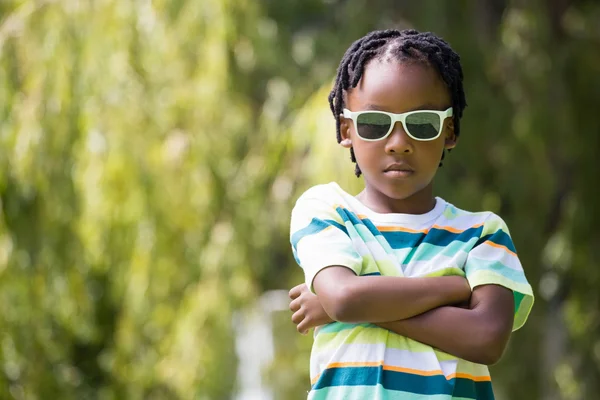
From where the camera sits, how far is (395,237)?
4.99 feet

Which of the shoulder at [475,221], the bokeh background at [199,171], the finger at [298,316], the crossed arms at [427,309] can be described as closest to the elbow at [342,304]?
the crossed arms at [427,309]

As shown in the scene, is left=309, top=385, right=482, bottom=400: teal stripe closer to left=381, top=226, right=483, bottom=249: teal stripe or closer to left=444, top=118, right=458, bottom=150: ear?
left=381, top=226, right=483, bottom=249: teal stripe

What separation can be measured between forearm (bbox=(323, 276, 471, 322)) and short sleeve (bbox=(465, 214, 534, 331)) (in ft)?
0.26

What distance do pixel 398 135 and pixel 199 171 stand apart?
2.80 meters

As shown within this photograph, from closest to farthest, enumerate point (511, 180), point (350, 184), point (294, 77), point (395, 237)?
point (395, 237) → point (350, 184) → point (511, 180) → point (294, 77)

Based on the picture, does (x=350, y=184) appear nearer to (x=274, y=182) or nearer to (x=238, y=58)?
(x=274, y=182)

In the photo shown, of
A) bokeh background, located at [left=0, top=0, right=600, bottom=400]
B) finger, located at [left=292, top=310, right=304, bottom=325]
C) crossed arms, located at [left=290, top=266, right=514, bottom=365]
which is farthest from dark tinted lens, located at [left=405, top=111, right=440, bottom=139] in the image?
bokeh background, located at [left=0, top=0, right=600, bottom=400]

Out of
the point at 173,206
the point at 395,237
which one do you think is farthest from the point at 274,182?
the point at 395,237

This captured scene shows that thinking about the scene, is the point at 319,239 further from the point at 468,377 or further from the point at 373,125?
the point at 468,377

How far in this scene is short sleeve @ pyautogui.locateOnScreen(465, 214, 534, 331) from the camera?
1.49 m

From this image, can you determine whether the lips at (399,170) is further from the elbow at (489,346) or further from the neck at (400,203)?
the elbow at (489,346)

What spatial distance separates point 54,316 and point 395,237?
2941 millimetres

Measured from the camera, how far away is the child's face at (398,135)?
152cm

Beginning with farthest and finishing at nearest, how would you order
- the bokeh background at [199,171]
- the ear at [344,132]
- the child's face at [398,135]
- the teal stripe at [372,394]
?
the bokeh background at [199,171] < the ear at [344,132] < the child's face at [398,135] < the teal stripe at [372,394]
